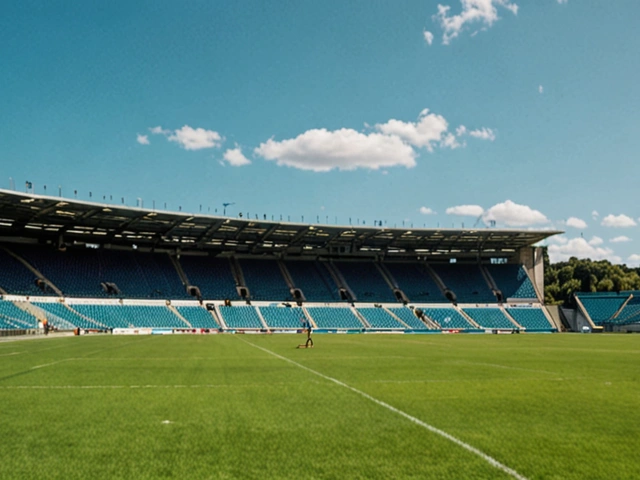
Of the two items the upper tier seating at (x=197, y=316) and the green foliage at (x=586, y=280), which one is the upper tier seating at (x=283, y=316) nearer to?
the upper tier seating at (x=197, y=316)

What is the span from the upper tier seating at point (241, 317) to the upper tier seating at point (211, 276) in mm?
2532

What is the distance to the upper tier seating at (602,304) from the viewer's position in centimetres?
7762

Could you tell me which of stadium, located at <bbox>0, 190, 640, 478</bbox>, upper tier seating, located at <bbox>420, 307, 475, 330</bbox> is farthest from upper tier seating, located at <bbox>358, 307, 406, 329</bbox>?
stadium, located at <bbox>0, 190, 640, 478</bbox>

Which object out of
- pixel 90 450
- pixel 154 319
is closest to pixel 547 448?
pixel 90 450

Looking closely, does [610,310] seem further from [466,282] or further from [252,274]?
[252,274]

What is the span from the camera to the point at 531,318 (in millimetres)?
77438

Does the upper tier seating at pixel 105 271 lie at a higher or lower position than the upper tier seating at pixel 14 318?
higher

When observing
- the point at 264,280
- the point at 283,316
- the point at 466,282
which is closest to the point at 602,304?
the point at 466,282

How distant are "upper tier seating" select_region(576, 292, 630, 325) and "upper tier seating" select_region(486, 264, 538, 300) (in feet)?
22.2

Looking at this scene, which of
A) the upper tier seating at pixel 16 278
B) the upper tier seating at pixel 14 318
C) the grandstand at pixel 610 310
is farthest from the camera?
the grandstand at pixel 610 310

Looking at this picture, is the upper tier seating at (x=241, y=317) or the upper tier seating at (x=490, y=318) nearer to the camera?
the upper tier seating at (x=241, y=317)

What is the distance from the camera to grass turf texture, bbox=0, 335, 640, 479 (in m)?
6.28

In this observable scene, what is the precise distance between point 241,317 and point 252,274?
32.2ft

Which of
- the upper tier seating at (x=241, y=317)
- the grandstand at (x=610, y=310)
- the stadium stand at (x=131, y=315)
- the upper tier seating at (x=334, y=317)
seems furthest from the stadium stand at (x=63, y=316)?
the grandstand at (x=610, y=310)
